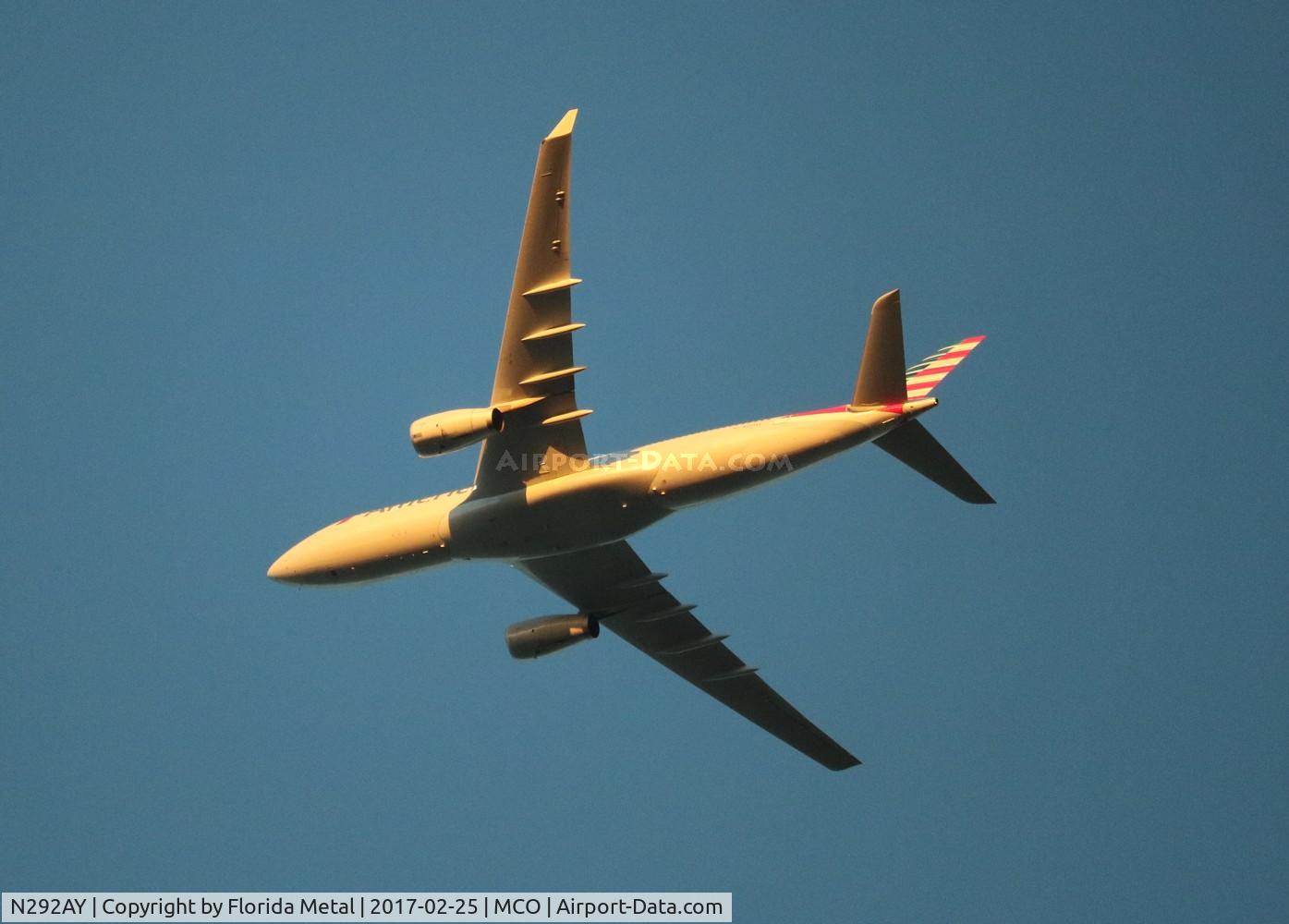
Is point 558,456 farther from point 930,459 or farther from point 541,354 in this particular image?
point 930,459

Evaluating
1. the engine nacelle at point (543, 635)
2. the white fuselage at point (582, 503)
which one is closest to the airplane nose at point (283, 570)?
the white fuselage at point (582, 503)

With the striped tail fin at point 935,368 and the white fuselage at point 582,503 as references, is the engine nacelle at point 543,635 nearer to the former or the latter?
the white fuselage at point 582,503

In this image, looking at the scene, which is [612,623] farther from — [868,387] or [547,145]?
[547,145]

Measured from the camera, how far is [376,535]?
124ft

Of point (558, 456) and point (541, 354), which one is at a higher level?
point (541, 354)

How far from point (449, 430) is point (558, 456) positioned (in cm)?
291

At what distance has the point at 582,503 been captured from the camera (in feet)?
115

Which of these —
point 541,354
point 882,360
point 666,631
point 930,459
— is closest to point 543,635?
point 666,631

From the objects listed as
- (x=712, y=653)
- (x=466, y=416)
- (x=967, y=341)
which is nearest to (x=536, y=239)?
(x=466, y=416)

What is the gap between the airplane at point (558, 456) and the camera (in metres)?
33.1

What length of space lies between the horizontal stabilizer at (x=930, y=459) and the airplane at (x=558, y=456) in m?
0.03

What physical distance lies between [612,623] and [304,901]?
36.0 ft

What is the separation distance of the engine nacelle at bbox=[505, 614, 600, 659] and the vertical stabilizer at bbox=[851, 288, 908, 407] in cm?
1020

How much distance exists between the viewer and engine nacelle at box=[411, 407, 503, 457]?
33438mm
